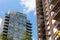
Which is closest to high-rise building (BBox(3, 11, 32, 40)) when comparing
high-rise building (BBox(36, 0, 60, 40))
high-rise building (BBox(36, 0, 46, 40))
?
high-rise building (BBox(36, 0, 46, 40))

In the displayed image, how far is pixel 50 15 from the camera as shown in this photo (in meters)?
53.7

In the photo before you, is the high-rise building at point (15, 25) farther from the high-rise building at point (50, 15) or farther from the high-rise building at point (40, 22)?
the high-rise building at point (50, 15)

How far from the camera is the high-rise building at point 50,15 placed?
46.5 m

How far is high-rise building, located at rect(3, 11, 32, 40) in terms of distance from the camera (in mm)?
126500

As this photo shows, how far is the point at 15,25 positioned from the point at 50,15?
83834 mm

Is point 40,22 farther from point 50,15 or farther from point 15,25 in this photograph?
point 15,25

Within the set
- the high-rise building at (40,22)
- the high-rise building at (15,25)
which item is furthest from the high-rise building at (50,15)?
the high-rise building at (15,25)

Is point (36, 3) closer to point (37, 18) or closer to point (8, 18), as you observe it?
point (37, 18)

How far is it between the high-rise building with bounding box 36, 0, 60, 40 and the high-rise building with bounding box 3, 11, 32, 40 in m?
61.3

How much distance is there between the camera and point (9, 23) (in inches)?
5123

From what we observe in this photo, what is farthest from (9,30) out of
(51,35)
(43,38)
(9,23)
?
(51,35)

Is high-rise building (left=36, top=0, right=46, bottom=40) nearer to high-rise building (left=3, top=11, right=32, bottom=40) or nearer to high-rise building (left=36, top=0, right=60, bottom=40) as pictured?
high-rise building (left=36, top=0, right=60, bottom=40)

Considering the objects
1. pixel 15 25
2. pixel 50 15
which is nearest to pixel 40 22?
pixel 50 15

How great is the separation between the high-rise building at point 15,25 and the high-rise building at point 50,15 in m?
61.3
